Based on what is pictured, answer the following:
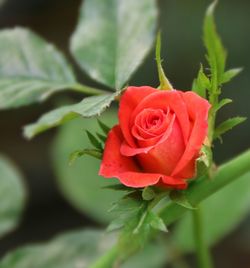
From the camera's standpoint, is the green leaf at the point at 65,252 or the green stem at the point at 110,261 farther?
the green leaf at the point at 65,252

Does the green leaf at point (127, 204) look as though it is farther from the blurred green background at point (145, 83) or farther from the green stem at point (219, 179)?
the blurred green background at point (145, 83)

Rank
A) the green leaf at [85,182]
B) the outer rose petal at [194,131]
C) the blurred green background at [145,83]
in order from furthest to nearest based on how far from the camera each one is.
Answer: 1. the blurred green background at [145,83]
2. the green leaf at [85,182]
3. the outer rose petal at [194,131]

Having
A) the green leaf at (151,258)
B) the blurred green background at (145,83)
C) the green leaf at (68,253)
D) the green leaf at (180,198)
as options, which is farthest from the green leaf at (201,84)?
the blurred green background at (145,83)

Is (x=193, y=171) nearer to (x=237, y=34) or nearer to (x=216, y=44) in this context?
(x=216, y=44)

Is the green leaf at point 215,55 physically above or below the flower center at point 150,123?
above

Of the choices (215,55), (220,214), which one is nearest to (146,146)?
(215,55)

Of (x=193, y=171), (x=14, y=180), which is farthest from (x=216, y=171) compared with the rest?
(x=14, y=180)

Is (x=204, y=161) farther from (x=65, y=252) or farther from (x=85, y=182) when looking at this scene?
(x=85, y=182)
